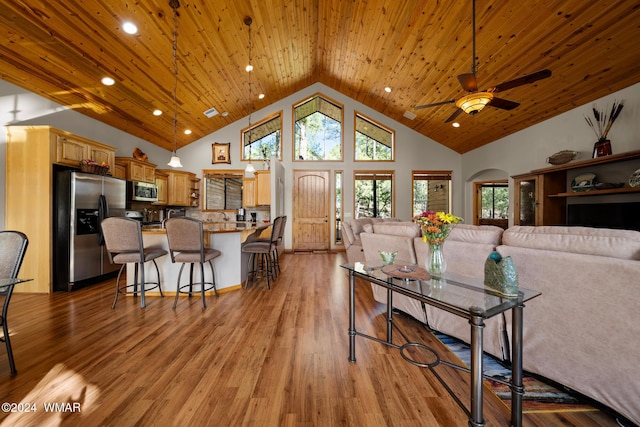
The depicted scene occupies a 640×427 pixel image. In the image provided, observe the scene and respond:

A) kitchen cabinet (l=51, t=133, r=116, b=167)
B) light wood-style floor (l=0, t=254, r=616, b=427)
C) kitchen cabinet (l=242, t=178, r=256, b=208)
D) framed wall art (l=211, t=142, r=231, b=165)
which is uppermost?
framed wall art (l=211, t=142, r=231, b=165)

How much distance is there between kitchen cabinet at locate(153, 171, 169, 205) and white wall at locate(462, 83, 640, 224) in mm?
7775

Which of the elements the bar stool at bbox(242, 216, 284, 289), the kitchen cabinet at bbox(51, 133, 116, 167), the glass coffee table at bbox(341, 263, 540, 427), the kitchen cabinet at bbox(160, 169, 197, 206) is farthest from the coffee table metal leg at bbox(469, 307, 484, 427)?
the kitchen cabinet at bbox(160, 169, 197, 206)

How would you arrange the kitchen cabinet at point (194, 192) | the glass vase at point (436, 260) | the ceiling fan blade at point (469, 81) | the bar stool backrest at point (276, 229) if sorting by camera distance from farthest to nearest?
the kitchen cabinet at point (194, 192)
the bar stool backrest at point (276, 229)
the ceiling fan blade at point (469, 81)
the glass vase at point (436, 260)

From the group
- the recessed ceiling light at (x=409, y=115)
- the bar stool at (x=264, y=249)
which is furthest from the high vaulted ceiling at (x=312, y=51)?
the bar stool at (x=264, y=249)

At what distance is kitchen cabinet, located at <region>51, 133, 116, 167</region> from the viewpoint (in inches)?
134

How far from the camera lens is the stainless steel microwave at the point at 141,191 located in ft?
15.9

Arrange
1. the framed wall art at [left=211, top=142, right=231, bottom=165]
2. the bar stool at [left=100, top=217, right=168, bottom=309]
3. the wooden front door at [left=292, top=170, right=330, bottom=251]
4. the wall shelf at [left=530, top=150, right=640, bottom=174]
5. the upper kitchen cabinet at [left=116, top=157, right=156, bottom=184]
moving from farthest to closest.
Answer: the wooden front door at [left=292, top=170, right=330, bottom=251] → the framed wall art at [left=211, top=142, right=231, bottom=165] → the upper kitchen cabinet at [left=116, top=157, right=156, bottom=184] → the wall shelf at [left=530, top=150, right=640, bottom=174] → the bar stool at [left=100, top=217, right=168, bottom=309]

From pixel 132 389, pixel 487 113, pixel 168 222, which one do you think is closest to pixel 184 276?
pixel 168 222

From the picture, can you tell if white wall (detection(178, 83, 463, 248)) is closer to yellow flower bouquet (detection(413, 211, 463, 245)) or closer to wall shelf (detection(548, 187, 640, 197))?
wall shelf (detection(548, 187, 640, 197))

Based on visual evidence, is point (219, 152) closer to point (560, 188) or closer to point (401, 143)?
point (401, 143)

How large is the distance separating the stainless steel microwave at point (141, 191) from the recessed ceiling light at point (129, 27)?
8.80 feet

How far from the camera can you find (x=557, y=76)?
11.6ft

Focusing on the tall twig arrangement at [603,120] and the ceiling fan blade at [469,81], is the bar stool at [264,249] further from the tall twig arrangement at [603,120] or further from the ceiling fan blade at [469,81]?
the tall twig arrangement at [603,120]

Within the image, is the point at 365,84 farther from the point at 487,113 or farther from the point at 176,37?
the point at 176,37
